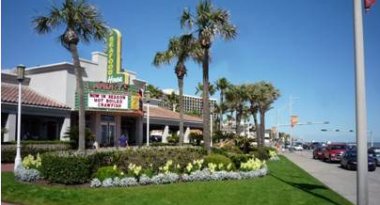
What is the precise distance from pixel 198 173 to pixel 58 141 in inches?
711

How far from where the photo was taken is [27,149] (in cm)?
2822

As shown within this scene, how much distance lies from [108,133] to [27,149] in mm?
12824

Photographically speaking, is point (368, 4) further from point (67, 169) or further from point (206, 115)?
point (206, 115)

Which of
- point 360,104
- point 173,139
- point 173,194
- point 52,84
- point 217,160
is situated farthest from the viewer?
point 173,139

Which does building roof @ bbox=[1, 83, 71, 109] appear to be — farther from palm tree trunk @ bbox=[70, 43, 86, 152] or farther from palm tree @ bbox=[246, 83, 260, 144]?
palm tree @ bbox=[246, 83, 260, 144]

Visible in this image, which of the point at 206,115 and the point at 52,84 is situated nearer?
the point at 206,115

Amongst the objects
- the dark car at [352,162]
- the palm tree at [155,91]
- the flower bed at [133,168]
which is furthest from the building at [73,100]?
the palm tree at [155,91]

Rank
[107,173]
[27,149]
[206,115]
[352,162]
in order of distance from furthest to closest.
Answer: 1. [352,162]
2. [27,149]
3. [206,115]
4. [107,173]

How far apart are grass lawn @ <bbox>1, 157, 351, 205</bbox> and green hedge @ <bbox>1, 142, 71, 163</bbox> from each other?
10.6 meters

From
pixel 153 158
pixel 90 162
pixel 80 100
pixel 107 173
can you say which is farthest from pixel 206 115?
pixel 107 173

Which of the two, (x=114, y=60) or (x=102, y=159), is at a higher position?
(x=114, y=60)

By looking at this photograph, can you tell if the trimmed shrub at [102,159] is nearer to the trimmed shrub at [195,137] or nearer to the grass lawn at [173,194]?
the grass lawn at [173,194]

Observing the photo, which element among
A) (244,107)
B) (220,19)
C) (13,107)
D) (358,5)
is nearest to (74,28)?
(220,19)

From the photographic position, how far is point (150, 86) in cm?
7956
